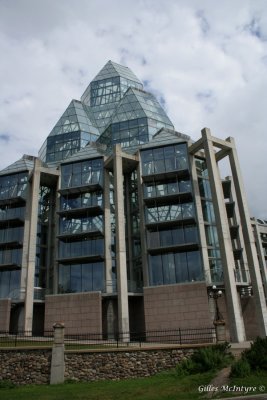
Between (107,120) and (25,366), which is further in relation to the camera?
(107,120)

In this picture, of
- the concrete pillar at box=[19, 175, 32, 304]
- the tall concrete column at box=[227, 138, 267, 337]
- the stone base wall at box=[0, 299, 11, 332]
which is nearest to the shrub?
the tall concrete column at box=[227, 138, 267, 337]

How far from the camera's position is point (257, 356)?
15281 millimetres

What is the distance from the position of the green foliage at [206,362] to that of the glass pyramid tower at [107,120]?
109 ft

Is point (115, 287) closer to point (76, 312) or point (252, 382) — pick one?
point (76, 312)

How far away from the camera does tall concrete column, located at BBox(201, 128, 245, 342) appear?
32.0 m

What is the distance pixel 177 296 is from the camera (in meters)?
33.9

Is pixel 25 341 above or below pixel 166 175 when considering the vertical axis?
below

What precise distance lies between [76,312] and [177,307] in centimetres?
Result: 961

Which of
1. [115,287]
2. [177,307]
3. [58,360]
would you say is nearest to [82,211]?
[115,287]

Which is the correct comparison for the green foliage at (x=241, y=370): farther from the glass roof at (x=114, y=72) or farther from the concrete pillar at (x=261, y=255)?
the glass roof at (x=114, y=72)

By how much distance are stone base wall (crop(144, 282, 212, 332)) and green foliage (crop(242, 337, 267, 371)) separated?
16.8 metres

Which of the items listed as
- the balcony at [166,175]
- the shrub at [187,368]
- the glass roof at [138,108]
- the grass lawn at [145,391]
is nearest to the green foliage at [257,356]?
the grass lawn at [145,391]

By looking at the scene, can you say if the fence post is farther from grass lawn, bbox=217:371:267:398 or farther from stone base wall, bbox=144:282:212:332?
stone base wall, bbox=144:282:212:332

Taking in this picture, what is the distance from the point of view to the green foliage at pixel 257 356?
49.3 ft
